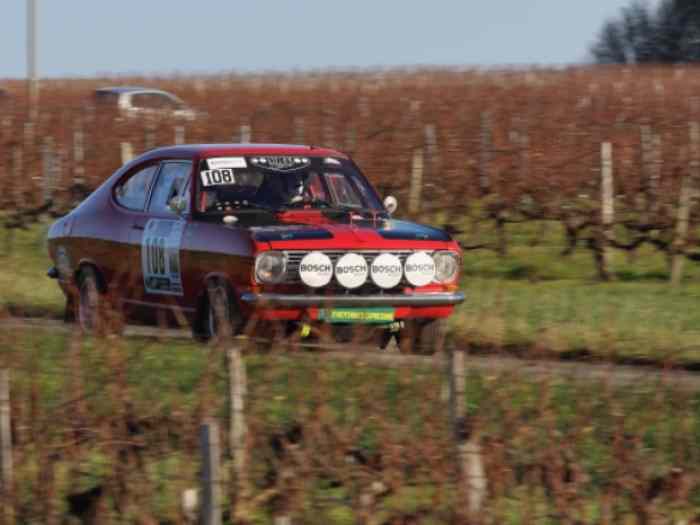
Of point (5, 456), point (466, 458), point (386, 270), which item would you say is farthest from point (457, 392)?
point (386, 270)

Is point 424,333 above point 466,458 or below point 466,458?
below

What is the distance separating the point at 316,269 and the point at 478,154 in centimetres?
1050

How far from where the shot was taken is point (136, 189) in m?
12.9

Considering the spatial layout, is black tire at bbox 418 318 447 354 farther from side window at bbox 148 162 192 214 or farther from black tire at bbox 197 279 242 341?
side window at bbox 148 162 192 214

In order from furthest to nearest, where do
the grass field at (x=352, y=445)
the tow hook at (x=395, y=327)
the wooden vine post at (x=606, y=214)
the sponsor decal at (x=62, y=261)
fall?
the wooden vine post at (x=606, y=214), the sponsor decal at (x=62, y=261), the tow hook at (x=395, y=327), the grass field at (x=352, y=445)

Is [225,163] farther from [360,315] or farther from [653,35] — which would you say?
[653,35]

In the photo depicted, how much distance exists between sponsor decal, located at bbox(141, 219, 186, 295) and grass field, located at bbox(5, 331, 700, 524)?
3457 millimetres

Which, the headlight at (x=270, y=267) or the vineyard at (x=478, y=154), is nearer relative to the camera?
the headlight at (x=270, y=267)

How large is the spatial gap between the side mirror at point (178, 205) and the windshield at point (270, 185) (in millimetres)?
108

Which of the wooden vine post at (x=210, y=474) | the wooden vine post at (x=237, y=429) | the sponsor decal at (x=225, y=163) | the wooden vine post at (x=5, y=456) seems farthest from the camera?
the sponsor decal at (x=225, y=163)

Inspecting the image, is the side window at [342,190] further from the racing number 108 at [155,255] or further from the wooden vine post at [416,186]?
the wooden vine post at [416,186]

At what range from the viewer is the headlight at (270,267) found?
11.1 meters

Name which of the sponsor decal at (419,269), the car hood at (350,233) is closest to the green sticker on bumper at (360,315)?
the sponsor decal at (419,269)

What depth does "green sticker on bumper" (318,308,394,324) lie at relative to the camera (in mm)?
11125
